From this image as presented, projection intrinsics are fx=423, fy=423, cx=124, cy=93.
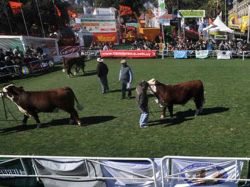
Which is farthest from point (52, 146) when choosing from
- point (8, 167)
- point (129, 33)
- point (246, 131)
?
point (129, 33)

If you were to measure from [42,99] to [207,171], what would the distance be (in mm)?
7516

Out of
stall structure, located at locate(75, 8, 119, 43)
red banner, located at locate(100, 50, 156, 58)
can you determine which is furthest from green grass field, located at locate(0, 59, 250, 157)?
stall structure, located at locate(75, 8, 119, 43)

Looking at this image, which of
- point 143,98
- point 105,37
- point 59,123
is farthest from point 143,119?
point 105,37

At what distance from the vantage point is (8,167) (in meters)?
8.60

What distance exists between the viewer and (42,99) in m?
13.9

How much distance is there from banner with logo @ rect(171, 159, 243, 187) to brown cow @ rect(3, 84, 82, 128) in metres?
6.82

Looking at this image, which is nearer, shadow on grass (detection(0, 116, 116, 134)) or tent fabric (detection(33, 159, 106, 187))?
tent fabric (detection(33, 159, 106, 187))

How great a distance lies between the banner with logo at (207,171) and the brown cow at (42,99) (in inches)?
268

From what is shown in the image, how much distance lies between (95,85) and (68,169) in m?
14.5

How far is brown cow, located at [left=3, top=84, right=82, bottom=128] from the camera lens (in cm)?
1391

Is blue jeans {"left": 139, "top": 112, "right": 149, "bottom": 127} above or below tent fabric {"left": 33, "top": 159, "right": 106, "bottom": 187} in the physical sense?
below

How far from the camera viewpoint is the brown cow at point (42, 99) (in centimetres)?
1391

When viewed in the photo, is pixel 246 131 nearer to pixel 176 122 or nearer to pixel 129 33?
pixel 176 122

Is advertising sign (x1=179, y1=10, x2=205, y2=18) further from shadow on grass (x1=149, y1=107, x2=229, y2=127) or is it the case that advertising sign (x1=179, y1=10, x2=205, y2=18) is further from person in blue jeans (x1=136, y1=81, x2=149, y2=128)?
person in blue jeans (x1=136, y1=81, x2=149, y2=128)
